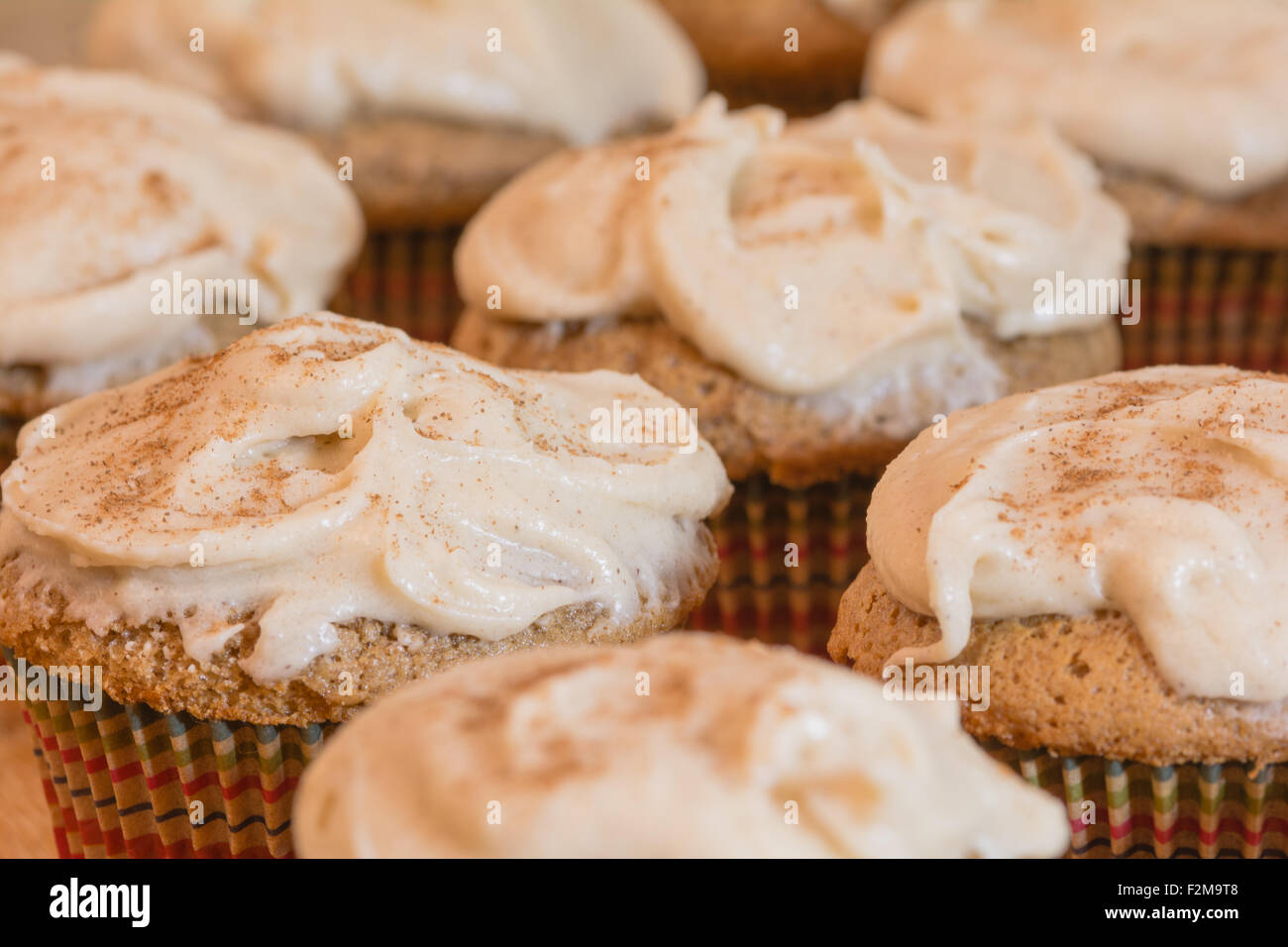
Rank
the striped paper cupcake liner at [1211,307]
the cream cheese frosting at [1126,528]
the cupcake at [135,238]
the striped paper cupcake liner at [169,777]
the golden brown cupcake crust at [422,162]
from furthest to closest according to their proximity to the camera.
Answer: the golden brown cupcake crust at [422,162] < the striped paper cupcake liner at [1211,307] < the cupcake at [135,238] < the striped paper cupcake liner at [169,777] < the cream cheese frosting at [1126,528]

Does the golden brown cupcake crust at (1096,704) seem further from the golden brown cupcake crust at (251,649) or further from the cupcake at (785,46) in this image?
the cupcake at (785,46)

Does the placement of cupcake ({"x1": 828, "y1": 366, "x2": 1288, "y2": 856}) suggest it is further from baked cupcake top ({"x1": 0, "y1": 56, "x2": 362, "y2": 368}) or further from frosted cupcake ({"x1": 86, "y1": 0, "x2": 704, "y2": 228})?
frosted cupcake ({"x1": 86, "y1": 0, "x2": 704, "y2": 228})

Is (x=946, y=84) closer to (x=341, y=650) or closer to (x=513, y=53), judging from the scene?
(x=513, y=53)

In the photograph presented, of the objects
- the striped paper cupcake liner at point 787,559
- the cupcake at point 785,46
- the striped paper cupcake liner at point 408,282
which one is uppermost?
the cupcake at point 785,46

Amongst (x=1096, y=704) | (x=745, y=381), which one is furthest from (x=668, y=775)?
(x=745, y=381)

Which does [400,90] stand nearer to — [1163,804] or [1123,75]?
[1123,75]

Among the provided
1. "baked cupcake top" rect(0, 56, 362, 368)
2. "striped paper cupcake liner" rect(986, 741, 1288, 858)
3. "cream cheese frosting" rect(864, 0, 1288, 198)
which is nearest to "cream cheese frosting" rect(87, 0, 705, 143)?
"baked cupcake top" rect(0, 56, 362, 368)

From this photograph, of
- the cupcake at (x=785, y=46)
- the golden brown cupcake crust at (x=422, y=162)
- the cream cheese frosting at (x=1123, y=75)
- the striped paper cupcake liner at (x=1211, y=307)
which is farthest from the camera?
the cupcake at (x=785, y=46)

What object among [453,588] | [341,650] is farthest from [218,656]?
[453,588]

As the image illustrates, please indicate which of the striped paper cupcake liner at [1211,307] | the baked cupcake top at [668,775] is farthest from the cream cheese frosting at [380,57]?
the baked cupcake top at [668,775]
